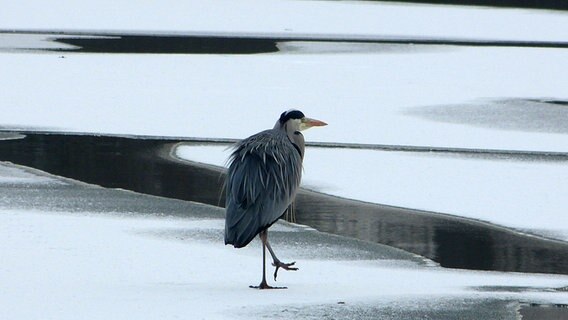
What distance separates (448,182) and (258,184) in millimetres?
4658

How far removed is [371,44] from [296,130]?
16.7m

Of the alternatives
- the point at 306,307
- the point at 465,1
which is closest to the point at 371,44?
the point at 465,1

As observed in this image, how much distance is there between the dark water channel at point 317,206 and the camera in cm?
938

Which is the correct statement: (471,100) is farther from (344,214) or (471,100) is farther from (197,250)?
(197,250)

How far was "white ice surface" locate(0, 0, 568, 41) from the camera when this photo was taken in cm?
2761

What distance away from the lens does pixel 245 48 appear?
24.3m

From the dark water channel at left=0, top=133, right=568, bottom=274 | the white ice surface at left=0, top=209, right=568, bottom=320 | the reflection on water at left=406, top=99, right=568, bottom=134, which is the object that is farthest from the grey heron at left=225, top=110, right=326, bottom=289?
the reflection on water at left=406, top=99, right=568, bottom=134

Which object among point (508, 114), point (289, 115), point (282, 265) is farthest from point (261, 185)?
point (508, 114)

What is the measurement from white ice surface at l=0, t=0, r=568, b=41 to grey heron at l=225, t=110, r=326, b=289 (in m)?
18.7

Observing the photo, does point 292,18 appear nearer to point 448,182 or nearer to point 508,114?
point 508,114

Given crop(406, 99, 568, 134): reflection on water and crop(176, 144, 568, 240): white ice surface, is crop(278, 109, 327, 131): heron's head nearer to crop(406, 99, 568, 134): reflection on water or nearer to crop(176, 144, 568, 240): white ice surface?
crop(176, 144, 568, 240): white ice surface

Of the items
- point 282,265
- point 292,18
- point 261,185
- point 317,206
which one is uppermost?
point 292,18

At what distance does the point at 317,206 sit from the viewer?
11102 millimetres

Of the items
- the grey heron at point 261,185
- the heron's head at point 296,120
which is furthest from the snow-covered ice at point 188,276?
the heron's head at point 296,120
